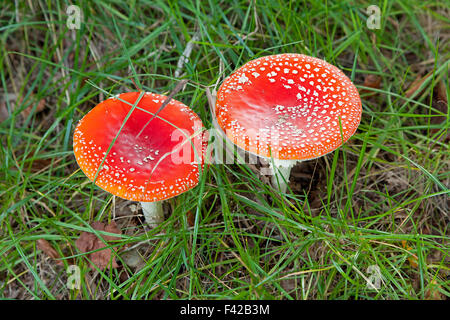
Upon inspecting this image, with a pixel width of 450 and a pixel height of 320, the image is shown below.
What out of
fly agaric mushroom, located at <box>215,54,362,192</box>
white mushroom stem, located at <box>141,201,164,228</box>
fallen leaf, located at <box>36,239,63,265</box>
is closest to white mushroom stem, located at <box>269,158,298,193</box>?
fly agaric mushroom, located at <box>215,54,362,192</box>

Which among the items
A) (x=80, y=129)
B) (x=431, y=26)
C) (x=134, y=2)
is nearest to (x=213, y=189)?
(x=80, y=129)

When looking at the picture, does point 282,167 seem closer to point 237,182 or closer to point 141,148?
point 237,182

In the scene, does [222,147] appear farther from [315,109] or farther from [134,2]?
[134,2]

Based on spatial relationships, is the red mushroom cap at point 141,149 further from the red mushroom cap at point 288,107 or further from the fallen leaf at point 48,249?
the fallen leaf at point 48,249

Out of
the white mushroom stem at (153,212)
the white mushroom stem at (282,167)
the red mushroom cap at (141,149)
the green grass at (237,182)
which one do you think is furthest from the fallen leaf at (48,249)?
the white mushroom stem at (282,167)

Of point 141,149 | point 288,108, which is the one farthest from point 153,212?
point 288,108
